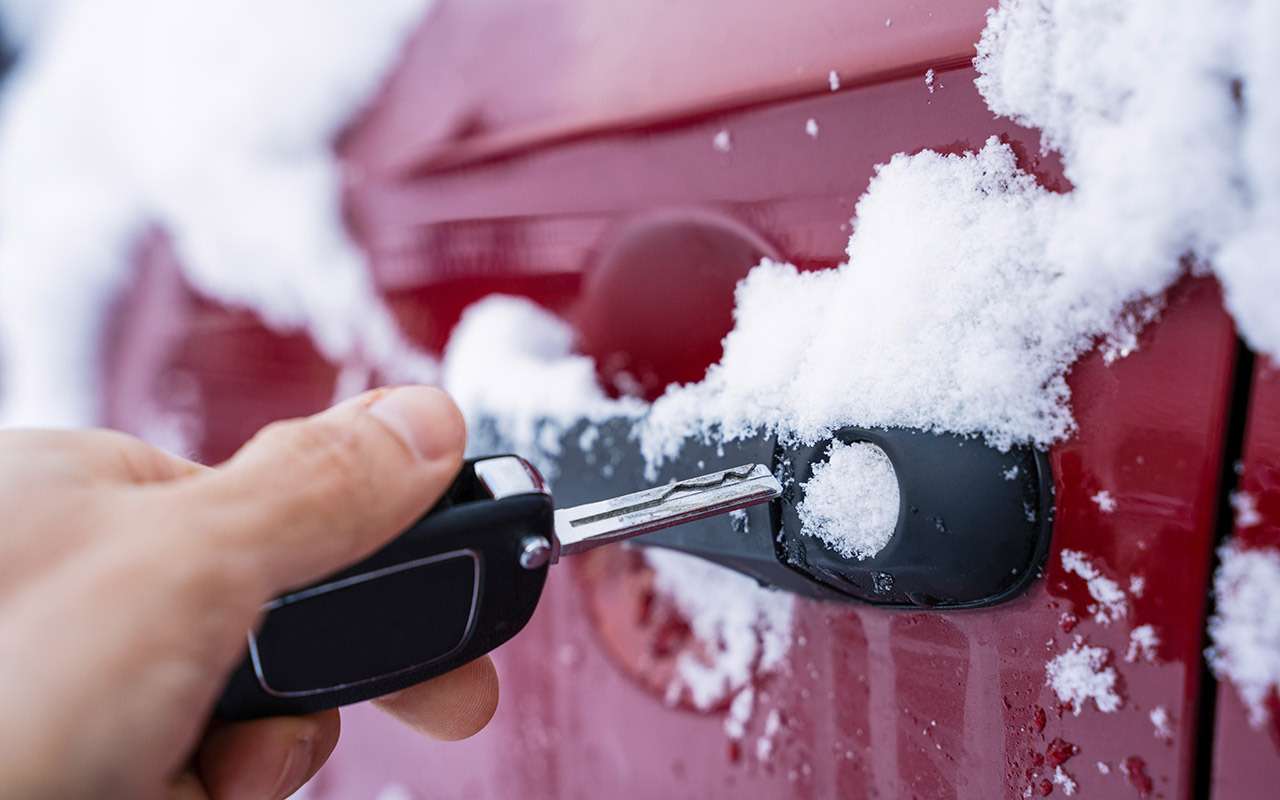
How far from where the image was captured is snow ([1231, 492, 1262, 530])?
1.68 feet

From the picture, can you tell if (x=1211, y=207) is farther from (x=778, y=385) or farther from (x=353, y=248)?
(x=353, y=248)

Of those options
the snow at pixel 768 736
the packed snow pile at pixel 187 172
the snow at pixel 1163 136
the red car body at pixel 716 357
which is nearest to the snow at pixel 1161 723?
the red car body at pixel 716 357

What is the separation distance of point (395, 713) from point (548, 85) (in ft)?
2.19

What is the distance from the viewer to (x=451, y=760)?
121cm

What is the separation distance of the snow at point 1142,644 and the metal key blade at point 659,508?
0.81 ft

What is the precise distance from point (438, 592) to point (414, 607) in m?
0.02

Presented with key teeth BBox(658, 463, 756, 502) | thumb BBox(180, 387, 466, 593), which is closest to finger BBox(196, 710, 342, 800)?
thumb BBox(180, 387, 466, 593)

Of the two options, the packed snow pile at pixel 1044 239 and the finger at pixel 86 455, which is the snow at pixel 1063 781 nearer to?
the packed snow pile at pixel 1044 239

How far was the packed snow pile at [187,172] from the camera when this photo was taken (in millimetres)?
1348

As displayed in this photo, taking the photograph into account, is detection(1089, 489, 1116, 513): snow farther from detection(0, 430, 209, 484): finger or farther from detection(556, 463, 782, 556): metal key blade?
detection(0, 430, 209, 484): finger

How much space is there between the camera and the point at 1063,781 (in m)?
0.62

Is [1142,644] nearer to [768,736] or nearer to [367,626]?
[768,736]

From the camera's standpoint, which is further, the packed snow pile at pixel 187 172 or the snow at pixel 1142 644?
the packed snow pile at pixel 187 172

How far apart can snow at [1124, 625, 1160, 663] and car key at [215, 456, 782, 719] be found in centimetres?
25
